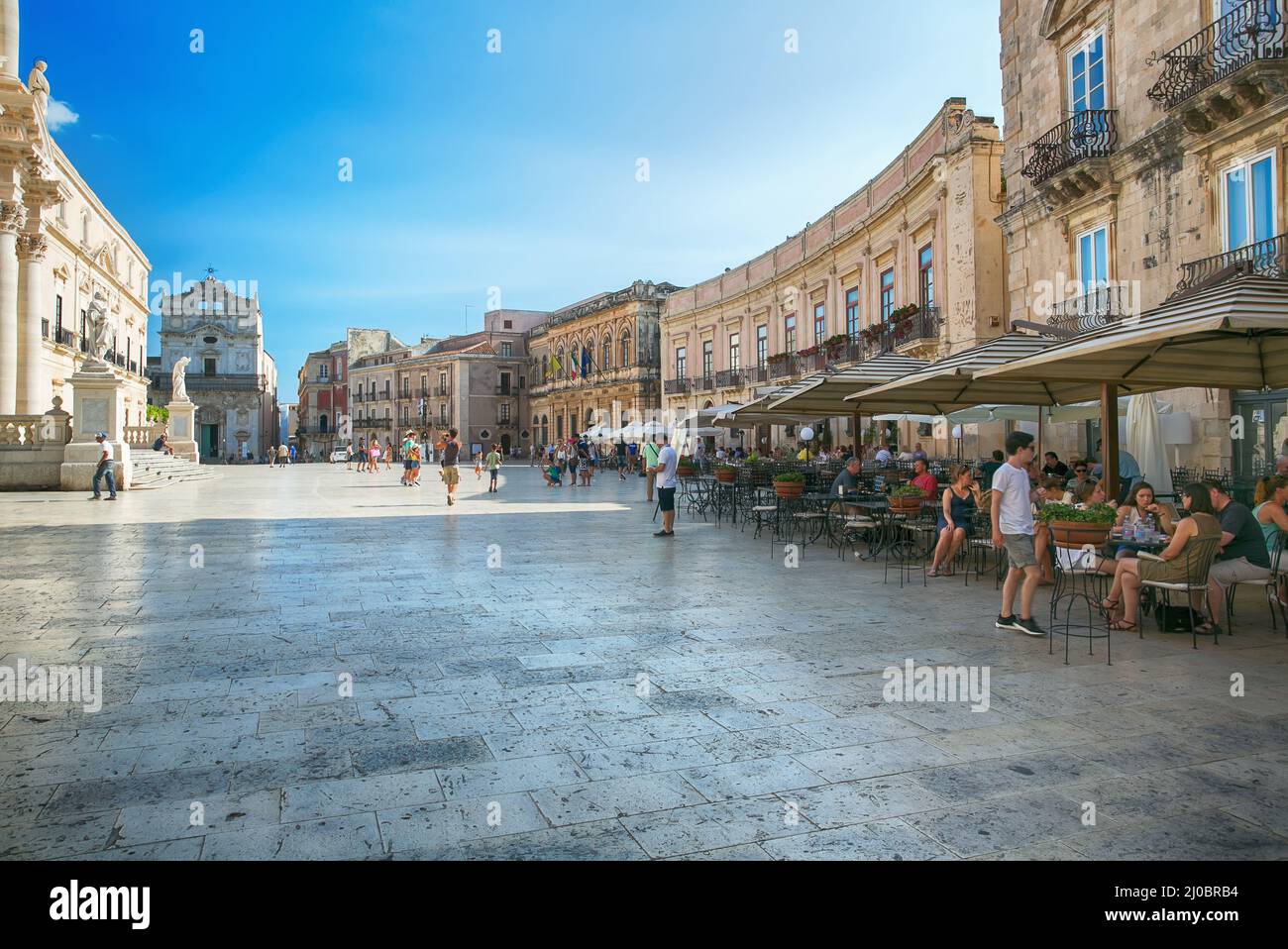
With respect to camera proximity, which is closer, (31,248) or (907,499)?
(907,499)

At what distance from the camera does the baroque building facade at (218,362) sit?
226 feet

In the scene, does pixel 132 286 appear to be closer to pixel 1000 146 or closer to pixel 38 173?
pixel 38 173

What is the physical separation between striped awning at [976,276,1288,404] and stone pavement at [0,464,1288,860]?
2052 mm

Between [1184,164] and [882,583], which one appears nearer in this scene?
[882,583]

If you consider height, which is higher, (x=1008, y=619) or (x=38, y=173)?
(x=38, y=173)

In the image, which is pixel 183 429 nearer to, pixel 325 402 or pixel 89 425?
pixel 89 425

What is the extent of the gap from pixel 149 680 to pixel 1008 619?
561 centimetres

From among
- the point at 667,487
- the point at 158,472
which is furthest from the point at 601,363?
the point at 667,487

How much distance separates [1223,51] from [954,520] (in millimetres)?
8308

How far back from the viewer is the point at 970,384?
986 centimetres

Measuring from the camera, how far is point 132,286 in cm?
5191

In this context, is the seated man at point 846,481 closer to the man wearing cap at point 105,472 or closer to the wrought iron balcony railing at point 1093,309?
the wrought iron balcony railing at point 1093,309

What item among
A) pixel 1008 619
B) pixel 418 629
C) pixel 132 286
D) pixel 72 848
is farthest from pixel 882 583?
pixel 132 286

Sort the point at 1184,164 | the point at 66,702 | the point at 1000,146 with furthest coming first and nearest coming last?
the point at 1000,146 < the point at 1184,164 < the point at 66,702
